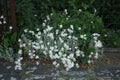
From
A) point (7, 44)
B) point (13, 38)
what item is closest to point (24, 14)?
point (13, 38)

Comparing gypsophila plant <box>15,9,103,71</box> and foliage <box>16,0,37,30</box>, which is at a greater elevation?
foliage <box>16,0,37,30</box>

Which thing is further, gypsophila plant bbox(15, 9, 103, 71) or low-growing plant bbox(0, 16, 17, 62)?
low-growing plant bbox(0, 16, 17, 62)

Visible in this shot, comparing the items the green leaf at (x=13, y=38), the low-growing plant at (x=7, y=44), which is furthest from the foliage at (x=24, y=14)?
the green leaf at (x=13, y=38)

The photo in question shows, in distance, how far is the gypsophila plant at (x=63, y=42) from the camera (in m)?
5.23

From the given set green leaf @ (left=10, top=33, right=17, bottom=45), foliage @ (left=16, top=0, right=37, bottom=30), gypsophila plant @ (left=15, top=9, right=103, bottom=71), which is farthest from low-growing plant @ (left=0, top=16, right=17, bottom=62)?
foliage @ (left=16, top=0, right=37, bottom=30)

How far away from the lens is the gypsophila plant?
17.1 feet

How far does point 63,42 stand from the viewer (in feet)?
17.6

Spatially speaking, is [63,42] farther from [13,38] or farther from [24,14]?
[24,14]

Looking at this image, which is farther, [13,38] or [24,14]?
[24,14]

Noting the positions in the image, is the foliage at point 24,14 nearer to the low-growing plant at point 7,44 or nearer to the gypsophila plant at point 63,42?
the gypsophila plant at point 63,42

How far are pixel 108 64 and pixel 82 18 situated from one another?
3.22ft

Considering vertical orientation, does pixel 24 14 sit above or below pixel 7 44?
above

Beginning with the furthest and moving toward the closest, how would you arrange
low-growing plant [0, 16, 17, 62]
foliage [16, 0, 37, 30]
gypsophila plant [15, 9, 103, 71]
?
1. foliage [16, 0, 37, 30]
2. low-growing plant [0, 16, 17, 62]
3. gypsophila plant [15, 9, 103, 71]

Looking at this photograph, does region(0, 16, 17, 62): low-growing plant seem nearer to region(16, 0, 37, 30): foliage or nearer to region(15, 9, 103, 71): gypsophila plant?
region(15, 9, 103, 71): gypsophila plant
